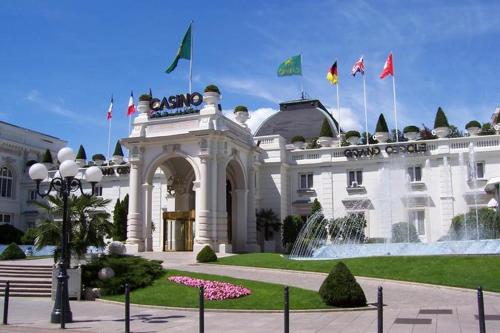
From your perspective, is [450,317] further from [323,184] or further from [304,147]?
[304,147]

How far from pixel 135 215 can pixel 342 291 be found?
25.3 m

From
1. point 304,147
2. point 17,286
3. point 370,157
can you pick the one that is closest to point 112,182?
point 304,147

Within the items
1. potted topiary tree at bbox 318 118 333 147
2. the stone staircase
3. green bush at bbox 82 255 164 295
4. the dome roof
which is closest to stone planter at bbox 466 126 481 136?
potted topiary tree at bbox 318 118 333 147

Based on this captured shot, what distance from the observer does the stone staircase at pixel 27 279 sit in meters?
23.0

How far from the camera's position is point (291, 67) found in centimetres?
5088

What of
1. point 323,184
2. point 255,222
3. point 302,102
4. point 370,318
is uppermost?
point 302,102

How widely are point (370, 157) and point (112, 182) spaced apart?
25818 millimetres

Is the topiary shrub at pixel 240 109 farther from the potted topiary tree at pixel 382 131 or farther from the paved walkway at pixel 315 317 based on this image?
the paved walkway at pixel 315 317

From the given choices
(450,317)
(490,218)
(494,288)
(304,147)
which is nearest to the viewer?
(450,317)

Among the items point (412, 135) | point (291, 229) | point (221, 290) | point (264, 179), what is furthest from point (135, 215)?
point (412, 135)

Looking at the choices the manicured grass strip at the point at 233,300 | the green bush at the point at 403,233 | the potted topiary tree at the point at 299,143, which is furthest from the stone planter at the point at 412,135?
the manicured grass strip at the point at 233,300

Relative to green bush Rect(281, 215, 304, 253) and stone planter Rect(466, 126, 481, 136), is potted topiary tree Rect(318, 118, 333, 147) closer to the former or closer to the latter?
green bush Rect(281, 215, 304, 253)

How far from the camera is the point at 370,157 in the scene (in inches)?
1758

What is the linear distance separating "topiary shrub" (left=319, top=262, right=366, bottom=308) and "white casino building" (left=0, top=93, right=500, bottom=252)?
791 inches
